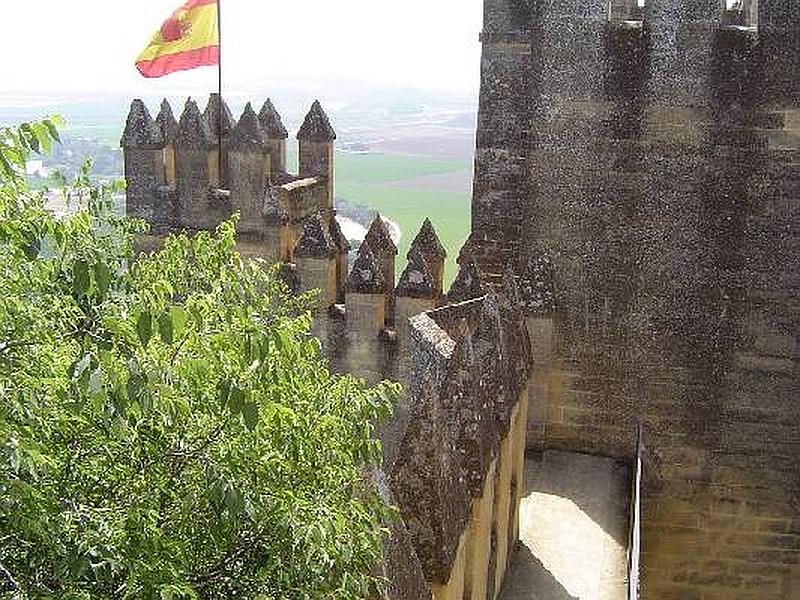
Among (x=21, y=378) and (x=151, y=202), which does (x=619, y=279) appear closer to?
(x=151, y=202)

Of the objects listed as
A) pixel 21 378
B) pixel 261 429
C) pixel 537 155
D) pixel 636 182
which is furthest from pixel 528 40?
pixel 21 378

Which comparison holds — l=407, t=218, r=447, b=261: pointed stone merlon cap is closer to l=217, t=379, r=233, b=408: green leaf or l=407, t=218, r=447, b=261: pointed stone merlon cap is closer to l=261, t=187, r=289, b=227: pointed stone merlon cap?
l=261, t=187, r=289, b=227: pointed stone merlon cap

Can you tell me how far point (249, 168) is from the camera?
42.1 feet

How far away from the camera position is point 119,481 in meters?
4.84

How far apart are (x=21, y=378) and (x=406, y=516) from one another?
10.8 feet

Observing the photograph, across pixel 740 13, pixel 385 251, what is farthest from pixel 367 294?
pixel 740 13

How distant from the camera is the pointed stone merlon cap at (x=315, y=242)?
12.0 meters

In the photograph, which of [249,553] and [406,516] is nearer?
[249,553]

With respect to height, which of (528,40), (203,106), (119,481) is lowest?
(119,481)

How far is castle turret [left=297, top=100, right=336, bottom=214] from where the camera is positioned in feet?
42.8

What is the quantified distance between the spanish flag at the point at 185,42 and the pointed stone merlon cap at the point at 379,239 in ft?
13.1

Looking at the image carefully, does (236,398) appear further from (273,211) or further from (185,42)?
(185,42)

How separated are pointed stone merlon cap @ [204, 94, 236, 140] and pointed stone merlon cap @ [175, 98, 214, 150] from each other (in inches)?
4.9

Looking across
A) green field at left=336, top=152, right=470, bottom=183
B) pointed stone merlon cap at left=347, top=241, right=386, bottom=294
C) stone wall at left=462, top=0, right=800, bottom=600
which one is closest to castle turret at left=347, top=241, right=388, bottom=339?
pointed stone merlon cap at left=347, top=241, right=386, bottom=294
